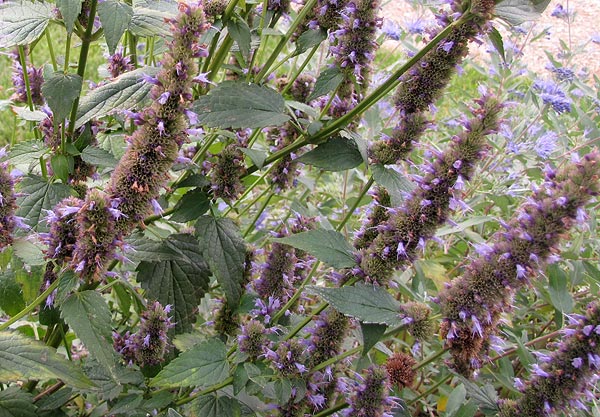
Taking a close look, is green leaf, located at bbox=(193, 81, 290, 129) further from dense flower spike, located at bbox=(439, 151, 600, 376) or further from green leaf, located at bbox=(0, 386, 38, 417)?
green leaf, located at bbox=(0, 386, 38, 417)

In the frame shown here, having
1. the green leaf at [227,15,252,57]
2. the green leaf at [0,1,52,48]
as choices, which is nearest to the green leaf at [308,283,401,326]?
the green leaf at [227,15,252,57]

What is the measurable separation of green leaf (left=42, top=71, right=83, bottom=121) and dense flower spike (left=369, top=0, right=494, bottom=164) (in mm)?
1004

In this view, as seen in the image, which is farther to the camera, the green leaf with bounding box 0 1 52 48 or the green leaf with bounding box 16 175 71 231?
the green leaf with bounding box 16 175 71 231

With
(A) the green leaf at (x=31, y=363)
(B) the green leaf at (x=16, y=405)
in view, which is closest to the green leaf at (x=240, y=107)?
(A) the green leaf at (x=31, y=363)

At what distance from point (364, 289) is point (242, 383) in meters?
0.48

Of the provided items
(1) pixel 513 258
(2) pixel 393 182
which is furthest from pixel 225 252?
(1) pixel 513 258

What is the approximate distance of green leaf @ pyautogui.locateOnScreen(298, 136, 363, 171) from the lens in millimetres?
2076

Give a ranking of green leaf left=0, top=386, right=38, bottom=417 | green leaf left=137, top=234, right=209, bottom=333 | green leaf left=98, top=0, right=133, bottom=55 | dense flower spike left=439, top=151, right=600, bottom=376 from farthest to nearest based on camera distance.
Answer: green leaf left=137, top=234, right=209, bottom=333 → green leaf left=0, top=386, right=38, bottom=417 → green leaf left=98, top=0, right=133, bottom=55 → dense flower spike left=439, top=151, right=600, bottom=376

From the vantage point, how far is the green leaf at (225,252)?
209 cm

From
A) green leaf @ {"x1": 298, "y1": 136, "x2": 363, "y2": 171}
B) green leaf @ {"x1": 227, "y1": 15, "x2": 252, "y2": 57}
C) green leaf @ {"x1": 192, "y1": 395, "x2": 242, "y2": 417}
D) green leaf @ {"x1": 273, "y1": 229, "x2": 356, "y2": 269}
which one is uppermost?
green leaf @ {"x1": 227, "y1": 15, "x2": 252, "y2": 57}

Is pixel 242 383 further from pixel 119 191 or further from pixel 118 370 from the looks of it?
pixel 119 191

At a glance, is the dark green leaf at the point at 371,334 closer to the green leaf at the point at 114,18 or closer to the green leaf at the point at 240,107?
the green leaf at the point at 240,107

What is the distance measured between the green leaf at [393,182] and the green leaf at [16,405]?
133 centimetres

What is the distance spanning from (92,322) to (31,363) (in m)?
0.18
